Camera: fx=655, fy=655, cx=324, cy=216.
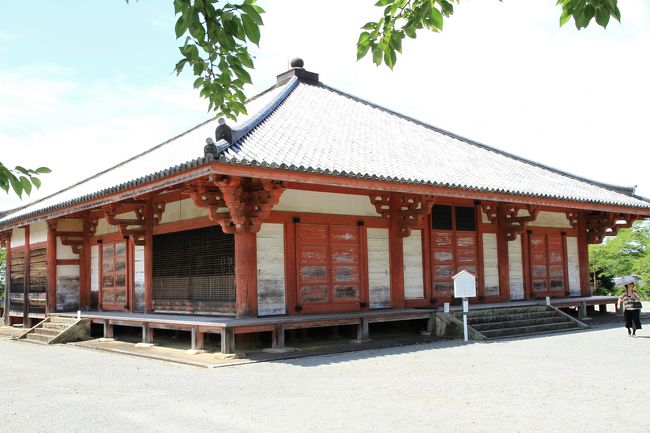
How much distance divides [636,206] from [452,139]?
5.50 meters

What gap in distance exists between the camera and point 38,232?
19047mm

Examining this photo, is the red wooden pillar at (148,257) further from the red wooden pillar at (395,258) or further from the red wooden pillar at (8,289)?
the red wooden pillar at (8,289)

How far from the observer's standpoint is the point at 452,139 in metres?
19.7

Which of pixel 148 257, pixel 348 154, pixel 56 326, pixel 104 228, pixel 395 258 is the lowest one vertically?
pixel 56 326

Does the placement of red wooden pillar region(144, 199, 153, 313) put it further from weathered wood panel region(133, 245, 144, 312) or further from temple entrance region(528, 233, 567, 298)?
temple entrance region(528, 233, 567, 298)

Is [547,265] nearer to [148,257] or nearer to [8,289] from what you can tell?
[148,257]

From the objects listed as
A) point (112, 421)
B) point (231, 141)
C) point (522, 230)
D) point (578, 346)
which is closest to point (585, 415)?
point (112, 421)

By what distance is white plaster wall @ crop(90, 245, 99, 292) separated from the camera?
17719mm

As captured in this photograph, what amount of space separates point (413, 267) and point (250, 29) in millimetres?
11981

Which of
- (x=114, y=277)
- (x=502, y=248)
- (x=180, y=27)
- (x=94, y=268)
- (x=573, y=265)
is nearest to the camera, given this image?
(x=180, y=27)

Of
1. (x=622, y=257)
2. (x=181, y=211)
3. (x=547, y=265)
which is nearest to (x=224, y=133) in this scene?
(x=181, y=211)

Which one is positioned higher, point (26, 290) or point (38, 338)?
point (26, 290)

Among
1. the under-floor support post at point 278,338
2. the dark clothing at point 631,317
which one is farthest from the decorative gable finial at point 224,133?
the dark clothing at point 631,317

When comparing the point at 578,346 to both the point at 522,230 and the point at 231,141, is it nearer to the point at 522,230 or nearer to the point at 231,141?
the point at 522,230
